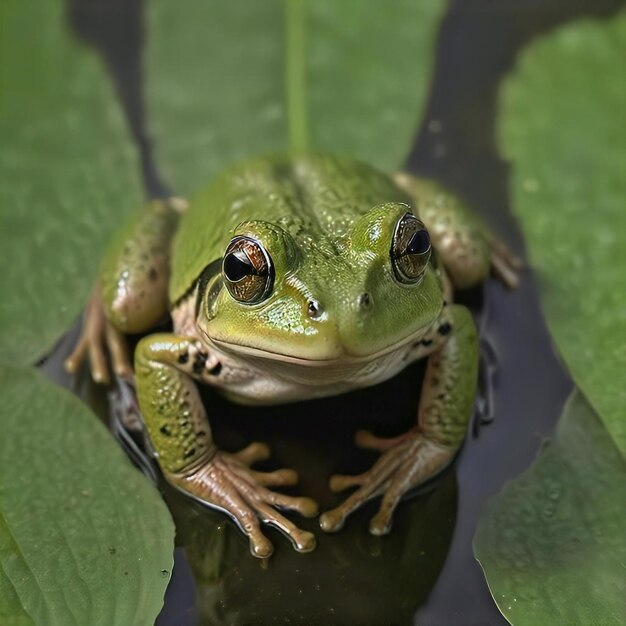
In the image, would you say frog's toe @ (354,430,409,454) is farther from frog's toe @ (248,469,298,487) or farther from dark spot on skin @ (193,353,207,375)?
dark spot on skin @ (193,353,207,375)

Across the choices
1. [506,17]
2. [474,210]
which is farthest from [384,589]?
[506,17]

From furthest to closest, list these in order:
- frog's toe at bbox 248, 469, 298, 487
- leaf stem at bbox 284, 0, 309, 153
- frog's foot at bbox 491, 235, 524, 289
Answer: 1. leaf stem at bbox 284, 0, 309, 153
2. frog's foot at bbox 491, 235, 524, 289
3. frog's toe at bbox 248, 469, 298, 487

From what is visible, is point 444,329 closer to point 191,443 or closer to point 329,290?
point 329,290

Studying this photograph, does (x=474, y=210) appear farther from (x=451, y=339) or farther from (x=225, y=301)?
(x=225, y=301)

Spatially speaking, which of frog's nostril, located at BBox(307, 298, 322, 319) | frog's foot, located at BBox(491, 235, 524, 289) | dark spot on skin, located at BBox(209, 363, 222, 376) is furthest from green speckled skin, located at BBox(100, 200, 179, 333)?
frog's foot, located at BBox(491, 235, 524, 289)

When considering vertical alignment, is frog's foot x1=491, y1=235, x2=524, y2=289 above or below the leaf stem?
below

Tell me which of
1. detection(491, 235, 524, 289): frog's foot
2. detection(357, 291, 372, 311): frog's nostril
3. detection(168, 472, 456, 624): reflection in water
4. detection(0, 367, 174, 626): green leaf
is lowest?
detection(168, 472, 456, 624): reflection in water
